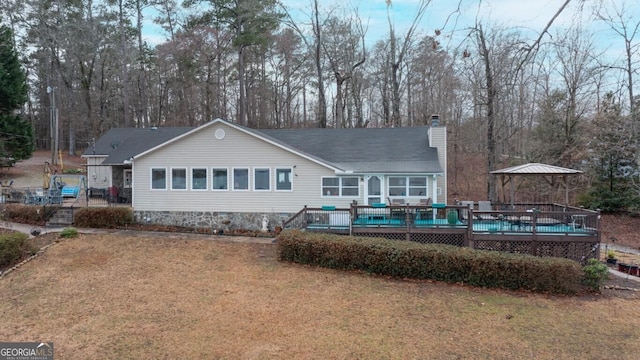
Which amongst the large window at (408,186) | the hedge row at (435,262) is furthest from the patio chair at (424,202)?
the hedge row at (435,262)

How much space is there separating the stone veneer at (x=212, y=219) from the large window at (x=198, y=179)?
1150mm

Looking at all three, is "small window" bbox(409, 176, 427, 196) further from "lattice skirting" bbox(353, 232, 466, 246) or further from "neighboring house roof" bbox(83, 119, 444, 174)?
"lattice skirting" bbox(353, 232, 466, 246)

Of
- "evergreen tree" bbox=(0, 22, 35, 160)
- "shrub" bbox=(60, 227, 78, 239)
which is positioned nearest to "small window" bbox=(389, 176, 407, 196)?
"shrub" bbox=(60, 227, 78, 239)

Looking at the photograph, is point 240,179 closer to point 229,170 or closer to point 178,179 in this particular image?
point 229,170

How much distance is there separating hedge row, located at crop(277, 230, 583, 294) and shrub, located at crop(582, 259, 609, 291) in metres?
0.25

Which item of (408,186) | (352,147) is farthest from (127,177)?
(408,186)

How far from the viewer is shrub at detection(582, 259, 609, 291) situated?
33.4 ft

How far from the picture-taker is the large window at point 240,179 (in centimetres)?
1642

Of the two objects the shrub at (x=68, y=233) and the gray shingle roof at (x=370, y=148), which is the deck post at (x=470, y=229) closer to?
the gray shingle roof at (x=370, y=148)

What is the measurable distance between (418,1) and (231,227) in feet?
47.9

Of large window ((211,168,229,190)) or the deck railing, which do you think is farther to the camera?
large window ((211,168,229,190))

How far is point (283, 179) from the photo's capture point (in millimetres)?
16266

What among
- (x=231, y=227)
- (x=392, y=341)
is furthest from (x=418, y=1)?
(x=231, y=227)

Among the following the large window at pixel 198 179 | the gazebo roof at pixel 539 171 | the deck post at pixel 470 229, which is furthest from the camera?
the large window at pixel 198 179
